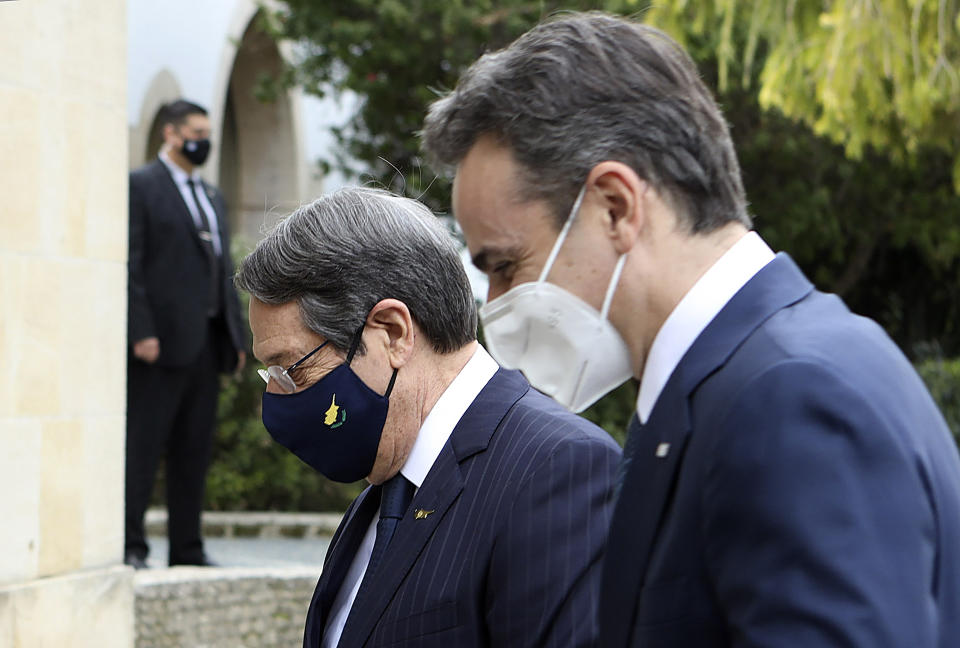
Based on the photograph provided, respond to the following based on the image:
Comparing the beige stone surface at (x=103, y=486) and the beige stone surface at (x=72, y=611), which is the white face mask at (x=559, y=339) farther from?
the beige stone surface at (x=103, y=486)

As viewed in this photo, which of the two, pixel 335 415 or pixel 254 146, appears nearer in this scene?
pixel 335 415

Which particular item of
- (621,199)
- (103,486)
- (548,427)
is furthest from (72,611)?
(621,199)

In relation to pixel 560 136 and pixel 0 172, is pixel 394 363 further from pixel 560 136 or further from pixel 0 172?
pixel 0 172

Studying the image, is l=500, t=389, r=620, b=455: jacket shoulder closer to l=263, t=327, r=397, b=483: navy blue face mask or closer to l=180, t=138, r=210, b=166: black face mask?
l=263, t=327, r=397, b=483: navy blue face mask

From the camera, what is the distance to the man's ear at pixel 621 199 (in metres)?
1.50

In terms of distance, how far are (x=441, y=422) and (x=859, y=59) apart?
500cm

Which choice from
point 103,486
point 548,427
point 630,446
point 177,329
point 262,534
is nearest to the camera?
point 630,446

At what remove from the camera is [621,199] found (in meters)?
1.53

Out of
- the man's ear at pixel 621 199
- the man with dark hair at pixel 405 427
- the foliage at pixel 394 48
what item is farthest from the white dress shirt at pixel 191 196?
the man's ear at pixel 621 199

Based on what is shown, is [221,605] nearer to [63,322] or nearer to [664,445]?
[63,322]

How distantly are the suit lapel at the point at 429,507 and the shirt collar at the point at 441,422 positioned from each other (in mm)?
43

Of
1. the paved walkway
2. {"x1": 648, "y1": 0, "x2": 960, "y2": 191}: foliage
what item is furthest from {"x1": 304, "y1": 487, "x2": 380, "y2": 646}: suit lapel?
the paved walkway

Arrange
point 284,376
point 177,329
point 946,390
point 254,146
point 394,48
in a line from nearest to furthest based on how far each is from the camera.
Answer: point 284,376 → point 177,329 → point 946,390 → point 394,48 → point 254,146

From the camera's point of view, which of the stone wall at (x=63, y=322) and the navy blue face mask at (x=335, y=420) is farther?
the stone wall at (x=63, y=322)
